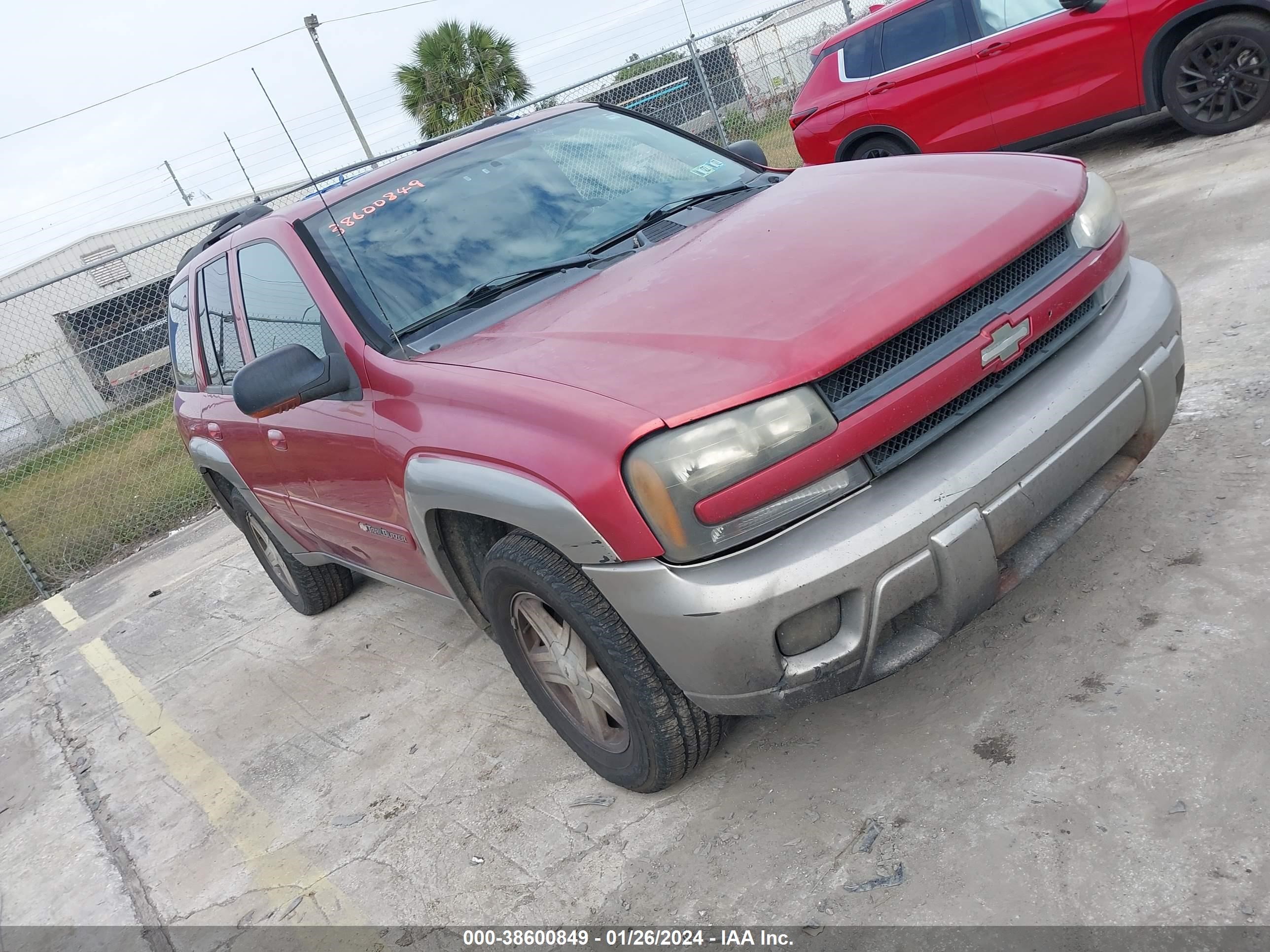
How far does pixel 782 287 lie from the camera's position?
243 centimetres

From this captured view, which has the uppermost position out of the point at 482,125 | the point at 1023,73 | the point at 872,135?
the point at 482,125

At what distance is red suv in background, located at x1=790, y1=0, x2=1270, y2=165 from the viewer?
21.8ft

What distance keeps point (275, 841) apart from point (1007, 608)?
2.46m

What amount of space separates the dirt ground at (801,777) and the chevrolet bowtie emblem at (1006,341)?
2.90 ft

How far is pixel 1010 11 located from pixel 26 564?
8.46 metres

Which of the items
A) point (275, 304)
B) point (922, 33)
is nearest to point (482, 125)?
point (275, 304)

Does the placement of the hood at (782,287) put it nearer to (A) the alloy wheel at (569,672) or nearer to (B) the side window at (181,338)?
(A) the alloy wheel at (569,672)

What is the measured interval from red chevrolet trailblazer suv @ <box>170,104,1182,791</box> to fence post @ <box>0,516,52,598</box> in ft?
17.6

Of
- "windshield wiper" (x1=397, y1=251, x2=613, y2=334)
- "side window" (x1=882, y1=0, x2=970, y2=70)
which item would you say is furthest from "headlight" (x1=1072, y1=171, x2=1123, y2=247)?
"side window" (x1=882, y1=0, x2=970, y2=70)

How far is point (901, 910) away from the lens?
84.4 inches

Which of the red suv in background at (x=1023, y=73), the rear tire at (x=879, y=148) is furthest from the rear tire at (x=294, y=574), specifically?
the rear tire at (x=879, y=148)

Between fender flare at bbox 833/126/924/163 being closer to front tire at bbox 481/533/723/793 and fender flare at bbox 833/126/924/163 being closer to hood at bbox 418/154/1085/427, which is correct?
hood at bbox 418/154/1085/427

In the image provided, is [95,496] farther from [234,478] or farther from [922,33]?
[922,33]

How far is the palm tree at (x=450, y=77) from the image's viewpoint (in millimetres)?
21875
